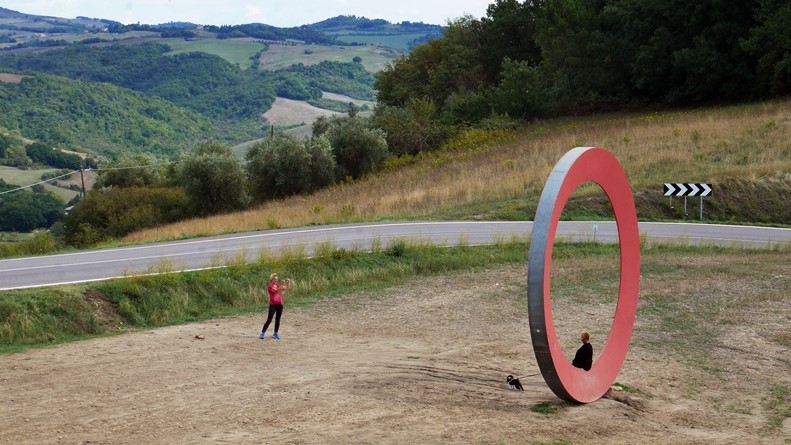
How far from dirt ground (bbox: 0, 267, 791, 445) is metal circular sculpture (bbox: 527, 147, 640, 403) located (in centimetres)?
45

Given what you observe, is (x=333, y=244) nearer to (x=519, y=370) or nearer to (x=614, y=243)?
Result: (x=614, y=243)

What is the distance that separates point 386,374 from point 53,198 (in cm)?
8360

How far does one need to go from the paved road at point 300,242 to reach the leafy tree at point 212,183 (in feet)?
54.3

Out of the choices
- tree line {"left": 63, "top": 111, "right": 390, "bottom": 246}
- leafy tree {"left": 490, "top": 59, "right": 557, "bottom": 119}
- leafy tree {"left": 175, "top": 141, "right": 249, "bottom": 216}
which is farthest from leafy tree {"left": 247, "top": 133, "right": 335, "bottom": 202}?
leafy tree {"left": 490, "top": 59, "right": 557, "bottom": 119}

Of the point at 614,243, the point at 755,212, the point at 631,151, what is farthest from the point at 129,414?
the point at 631,151

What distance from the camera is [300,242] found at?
95.7 ft

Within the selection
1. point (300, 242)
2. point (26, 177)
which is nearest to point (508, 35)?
point (300, 242)

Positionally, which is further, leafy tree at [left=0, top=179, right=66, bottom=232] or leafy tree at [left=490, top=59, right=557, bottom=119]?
leafy tree at [left=0, top=179, right=66, bottom=232]

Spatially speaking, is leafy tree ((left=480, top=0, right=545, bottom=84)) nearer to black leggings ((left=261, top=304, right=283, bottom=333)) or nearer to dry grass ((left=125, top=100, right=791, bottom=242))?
dry grass ((left=125, top=100, right=791, bottom=242))

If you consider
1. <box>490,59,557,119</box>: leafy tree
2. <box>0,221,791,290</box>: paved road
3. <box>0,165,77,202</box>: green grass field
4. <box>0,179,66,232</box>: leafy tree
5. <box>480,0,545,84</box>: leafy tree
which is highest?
<box>480,0,545,84</box>: leafy tree

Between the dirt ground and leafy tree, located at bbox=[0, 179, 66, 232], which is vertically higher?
the dirt ground

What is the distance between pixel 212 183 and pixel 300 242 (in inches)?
865

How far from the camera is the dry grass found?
39188 millimetres

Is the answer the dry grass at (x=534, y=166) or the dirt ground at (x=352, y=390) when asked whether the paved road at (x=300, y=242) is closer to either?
the dry grass at (x=534, y=166)
